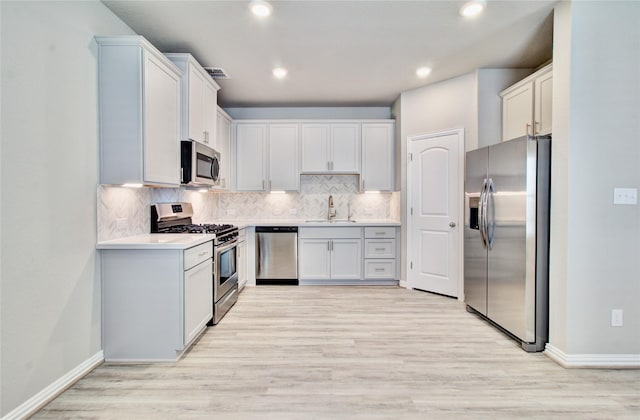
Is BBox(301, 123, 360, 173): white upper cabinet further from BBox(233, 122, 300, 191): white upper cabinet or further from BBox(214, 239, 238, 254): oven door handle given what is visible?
BBox(214, 239, 238, 254): oven door handle

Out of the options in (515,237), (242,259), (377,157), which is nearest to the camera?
(515,237)

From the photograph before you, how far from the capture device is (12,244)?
5.60ft

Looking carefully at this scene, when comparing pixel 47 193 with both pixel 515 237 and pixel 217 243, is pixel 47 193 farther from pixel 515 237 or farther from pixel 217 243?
pixel 515 237

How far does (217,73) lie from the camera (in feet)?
12.2

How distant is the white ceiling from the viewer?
2479 millimetres

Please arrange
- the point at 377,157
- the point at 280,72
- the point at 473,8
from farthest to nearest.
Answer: the point at 377,157
the point at 280,72
the point at 473,8

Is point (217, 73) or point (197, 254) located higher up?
point (217, 73)

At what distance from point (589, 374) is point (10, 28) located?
399cm

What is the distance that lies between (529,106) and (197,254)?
3261 millimetres

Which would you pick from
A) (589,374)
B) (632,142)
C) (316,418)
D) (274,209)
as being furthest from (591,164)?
(274,209)

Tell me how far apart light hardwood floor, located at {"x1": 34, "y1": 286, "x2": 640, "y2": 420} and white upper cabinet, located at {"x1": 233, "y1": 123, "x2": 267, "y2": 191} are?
2.26m

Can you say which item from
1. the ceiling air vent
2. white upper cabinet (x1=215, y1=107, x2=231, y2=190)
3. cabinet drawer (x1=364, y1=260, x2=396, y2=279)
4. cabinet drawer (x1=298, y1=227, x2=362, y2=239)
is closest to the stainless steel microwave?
white upper cabinet (x1=215, y1=107, x2=231, y2=190)

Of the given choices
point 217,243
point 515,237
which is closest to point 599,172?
point 515,237

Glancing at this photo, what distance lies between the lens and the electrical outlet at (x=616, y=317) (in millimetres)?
2369
